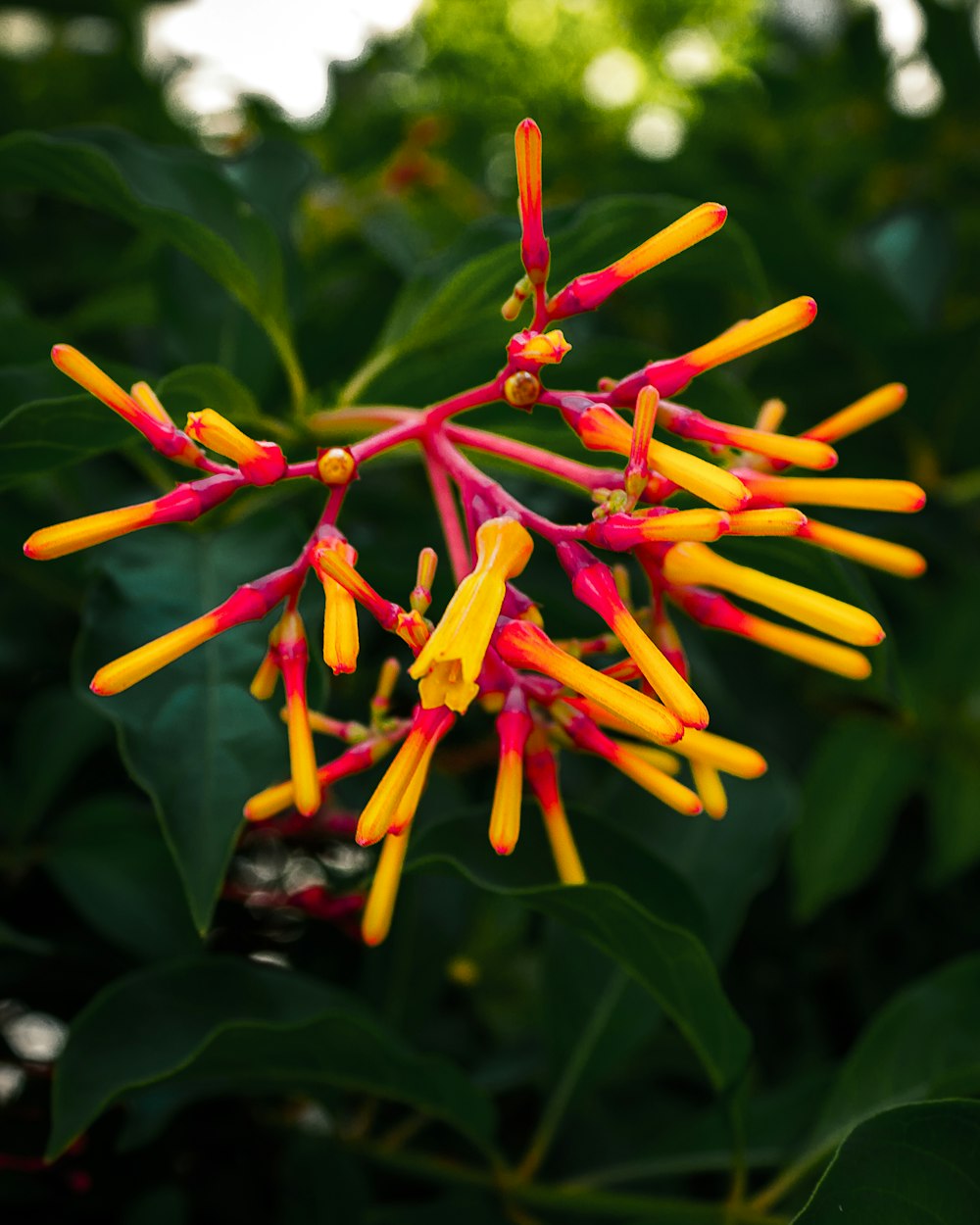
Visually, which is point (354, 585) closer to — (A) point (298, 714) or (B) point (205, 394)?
(A) point (298, 714)

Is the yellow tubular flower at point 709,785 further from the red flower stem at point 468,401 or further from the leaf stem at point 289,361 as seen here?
the leaf stem at point 289,361

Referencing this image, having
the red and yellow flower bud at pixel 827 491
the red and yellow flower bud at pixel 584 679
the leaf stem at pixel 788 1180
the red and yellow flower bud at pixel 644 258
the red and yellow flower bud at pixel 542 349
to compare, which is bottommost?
the leaf stem at pixel 788 1180

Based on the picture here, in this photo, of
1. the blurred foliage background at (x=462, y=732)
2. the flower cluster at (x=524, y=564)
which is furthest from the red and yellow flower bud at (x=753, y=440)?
the blurred foliage background at (x=462, y=732)

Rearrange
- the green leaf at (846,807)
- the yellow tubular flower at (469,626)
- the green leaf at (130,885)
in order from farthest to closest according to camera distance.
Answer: the green leaf at (846,807) → the green leaf at (130,885) → the yellow tubular flower at (469,626)

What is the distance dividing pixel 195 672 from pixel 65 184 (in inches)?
12.8

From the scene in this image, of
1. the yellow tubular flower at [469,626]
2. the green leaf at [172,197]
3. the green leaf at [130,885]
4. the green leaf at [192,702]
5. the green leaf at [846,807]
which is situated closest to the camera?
the yellow tubular flower at [469,626]

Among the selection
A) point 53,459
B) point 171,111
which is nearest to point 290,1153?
point 53,459

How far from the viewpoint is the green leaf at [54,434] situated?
559 mm

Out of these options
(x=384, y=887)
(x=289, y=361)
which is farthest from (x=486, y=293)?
(x=384, y=887)

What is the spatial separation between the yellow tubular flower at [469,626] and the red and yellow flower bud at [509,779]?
0.19 feet

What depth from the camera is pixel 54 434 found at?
1.89 feet

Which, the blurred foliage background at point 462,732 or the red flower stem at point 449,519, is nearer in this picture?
the red flower stem at point 449,519

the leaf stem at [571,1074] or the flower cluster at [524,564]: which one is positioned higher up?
the flower cluster at [524,564]

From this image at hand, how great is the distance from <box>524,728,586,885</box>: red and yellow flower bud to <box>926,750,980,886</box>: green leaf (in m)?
0.62
